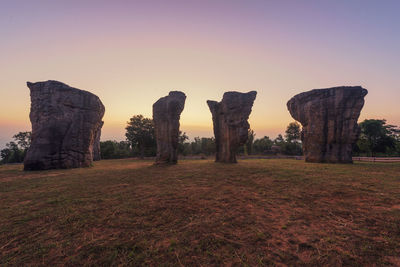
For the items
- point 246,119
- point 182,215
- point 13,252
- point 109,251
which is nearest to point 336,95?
point 246,119

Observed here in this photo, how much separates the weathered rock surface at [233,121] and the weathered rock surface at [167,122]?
5.63 m

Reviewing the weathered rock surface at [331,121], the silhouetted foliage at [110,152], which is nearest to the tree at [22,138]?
the silhouetted foliage at [110,152]

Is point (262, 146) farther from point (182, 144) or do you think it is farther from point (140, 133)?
point (140, 133)

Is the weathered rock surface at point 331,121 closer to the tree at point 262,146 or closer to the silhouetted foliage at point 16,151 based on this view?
the tree at point 262,146

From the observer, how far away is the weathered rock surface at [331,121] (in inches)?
719

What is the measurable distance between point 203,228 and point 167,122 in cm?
1501

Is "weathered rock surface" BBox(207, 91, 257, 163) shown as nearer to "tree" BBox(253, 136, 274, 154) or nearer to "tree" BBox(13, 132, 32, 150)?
"tree" BBox(253, 136, 274, 154)

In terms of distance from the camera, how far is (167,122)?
1798 centimetres

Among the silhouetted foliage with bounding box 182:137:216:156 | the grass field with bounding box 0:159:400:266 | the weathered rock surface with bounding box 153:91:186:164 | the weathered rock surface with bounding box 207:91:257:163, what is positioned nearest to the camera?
the grass field with bounding box 0:159:400:266

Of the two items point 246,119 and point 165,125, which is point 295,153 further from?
point 165,125

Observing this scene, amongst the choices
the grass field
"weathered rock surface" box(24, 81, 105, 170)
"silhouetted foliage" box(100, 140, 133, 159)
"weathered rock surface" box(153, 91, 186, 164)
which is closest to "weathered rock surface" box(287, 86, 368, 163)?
the grass field

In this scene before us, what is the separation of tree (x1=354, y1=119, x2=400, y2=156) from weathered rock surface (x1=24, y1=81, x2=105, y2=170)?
5381cm

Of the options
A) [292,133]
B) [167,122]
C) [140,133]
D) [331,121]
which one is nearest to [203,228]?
[167,122]

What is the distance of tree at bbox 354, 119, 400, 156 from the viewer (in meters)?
35.9
